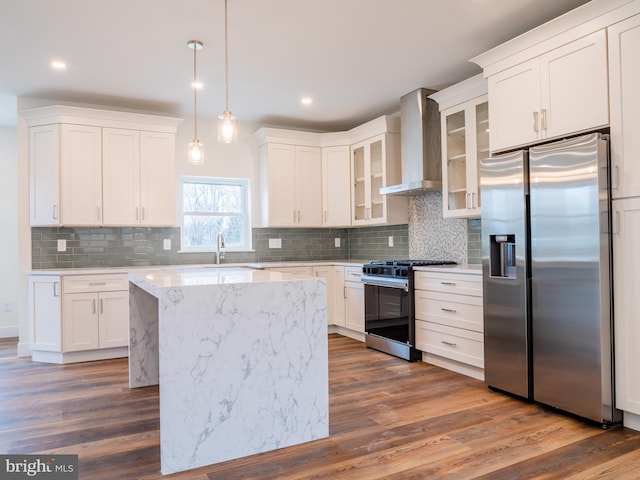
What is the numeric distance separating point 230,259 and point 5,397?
8.64 feet

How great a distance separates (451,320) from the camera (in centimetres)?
372

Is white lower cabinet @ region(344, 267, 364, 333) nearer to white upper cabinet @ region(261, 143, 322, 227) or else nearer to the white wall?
white upper cabinet @ region(261, 143, 322, 227)

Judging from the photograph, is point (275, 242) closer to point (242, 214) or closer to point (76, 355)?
point (242, 214)

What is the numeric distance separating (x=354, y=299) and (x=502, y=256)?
2156mm

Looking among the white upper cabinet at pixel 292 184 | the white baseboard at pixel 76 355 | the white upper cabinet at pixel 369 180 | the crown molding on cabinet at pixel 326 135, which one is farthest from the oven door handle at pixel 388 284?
the white baseboard at pixel 76 355

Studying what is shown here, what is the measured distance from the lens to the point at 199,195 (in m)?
5.39

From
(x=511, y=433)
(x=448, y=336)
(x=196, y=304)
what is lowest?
(x=511, y=433)

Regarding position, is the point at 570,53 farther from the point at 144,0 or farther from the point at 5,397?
the point at 5,397

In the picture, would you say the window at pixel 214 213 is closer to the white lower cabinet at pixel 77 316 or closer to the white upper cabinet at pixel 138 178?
the white upper cabinet at pixel 138 178

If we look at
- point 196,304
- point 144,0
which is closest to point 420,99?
point 144,0

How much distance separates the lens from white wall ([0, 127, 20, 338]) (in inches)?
218

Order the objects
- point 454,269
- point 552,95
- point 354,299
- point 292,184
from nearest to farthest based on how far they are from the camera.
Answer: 1. point 552,95
2. point 454,269
3. point 354,299
4. point 292,184

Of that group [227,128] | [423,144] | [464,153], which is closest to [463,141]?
[464,153]

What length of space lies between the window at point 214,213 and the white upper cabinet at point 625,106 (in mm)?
3962
